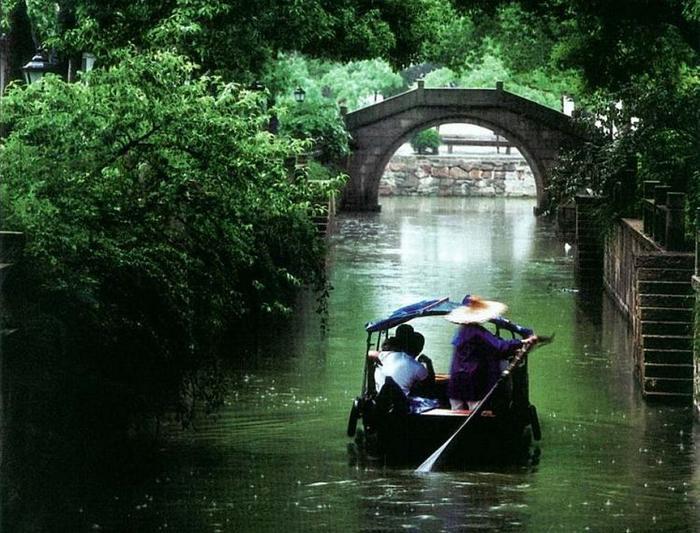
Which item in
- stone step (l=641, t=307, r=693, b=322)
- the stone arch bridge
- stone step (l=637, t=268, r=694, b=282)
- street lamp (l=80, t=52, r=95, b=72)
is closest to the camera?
stone step (l=641, t=307, r=693, b=322)

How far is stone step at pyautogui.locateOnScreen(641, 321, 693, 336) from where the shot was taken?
72.5 feet

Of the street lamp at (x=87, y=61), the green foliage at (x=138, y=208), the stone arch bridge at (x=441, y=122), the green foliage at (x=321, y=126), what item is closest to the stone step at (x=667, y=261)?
the green foliage at (x=138, y=208)

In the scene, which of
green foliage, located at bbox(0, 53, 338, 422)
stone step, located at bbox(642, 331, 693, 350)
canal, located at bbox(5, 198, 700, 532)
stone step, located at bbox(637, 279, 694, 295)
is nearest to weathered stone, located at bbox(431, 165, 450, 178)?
canal, located at bbox(5, 198, 700, 532)

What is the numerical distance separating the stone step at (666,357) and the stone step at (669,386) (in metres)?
Answer: 0.23

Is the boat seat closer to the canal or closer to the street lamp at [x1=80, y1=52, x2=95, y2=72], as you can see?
the canal

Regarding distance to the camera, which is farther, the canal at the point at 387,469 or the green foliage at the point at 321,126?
the green foliage at the point at 321,126

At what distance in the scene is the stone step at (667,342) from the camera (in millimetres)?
21906

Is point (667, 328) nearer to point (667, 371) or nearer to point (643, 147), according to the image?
point (667, 371)

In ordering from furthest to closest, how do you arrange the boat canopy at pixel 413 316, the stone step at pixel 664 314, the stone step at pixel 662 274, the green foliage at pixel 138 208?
1. the stone step at pixel 662 274
2. the stone step at pixel 664 314
3. the boat canopy at pixel 413 316
4. the green foliage at pixel 138 208

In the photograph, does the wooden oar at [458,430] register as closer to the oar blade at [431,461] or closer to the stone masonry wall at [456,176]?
the oar blade at [431,461]

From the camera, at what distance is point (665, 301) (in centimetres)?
2233

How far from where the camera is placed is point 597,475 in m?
17.5

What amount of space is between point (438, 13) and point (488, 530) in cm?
2721

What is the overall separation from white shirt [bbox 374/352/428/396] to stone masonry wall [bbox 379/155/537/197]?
1919 inches
